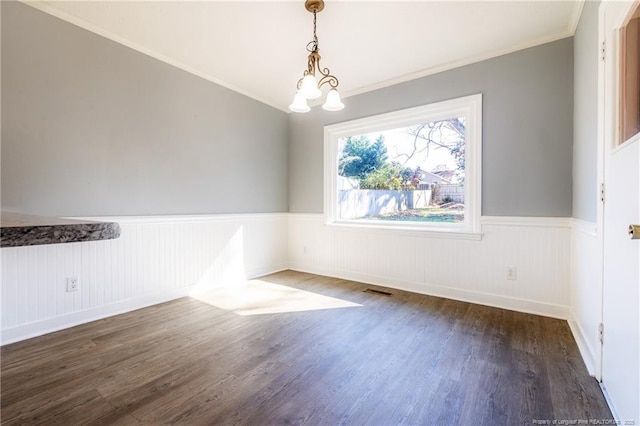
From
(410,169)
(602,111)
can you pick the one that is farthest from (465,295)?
(602,111)

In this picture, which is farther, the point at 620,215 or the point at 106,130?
the point at 106,130

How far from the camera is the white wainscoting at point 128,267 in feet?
7.02

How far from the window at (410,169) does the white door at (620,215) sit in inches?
53.4

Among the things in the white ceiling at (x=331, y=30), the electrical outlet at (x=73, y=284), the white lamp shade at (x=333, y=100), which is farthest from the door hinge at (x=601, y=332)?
the electrical outlet at (x=73, y=284)

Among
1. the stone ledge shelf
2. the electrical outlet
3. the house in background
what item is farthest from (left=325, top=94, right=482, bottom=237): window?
the stone ledge shelf

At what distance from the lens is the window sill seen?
118 inches

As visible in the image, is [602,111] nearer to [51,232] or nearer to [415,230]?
[415,230]

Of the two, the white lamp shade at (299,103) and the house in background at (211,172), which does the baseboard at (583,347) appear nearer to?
the house in background at (211,172)

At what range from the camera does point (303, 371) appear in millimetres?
1767

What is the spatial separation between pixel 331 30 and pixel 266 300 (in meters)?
2.72

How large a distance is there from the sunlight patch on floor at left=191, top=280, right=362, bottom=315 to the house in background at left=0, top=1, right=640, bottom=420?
31 centimetres

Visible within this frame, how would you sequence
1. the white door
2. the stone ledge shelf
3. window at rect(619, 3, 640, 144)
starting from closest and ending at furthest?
the stone ledge shelf < the white door < window at rect(619, 3, 640, 144)

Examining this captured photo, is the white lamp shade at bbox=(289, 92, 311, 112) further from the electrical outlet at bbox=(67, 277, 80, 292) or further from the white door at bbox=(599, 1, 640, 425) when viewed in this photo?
the electrical outlet at bbox=(67, 277, 80, 292)

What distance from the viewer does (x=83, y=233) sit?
0.53 meters
